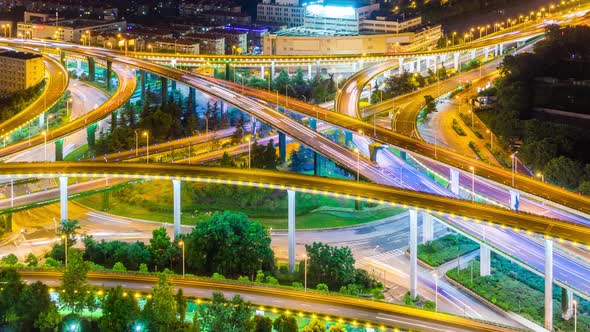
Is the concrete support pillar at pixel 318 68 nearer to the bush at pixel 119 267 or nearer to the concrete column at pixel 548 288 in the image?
the bush at pixel 119 267

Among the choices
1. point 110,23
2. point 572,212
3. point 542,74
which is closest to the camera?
point 572,212

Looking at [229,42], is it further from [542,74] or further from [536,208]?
[536,208]

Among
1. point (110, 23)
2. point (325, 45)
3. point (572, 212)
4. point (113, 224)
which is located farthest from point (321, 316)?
point (110, 23)

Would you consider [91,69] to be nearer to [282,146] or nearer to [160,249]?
[282,146]

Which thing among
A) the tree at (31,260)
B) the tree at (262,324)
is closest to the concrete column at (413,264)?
the tree at (262,324)

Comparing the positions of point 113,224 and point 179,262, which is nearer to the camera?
point 179,262

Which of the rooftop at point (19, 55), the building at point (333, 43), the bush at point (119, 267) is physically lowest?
the bush at point (119, 267)

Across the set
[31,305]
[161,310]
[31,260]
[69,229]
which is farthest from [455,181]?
[31,305]
